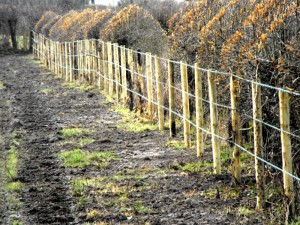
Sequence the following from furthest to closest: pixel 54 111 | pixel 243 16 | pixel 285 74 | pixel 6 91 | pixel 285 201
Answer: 1. pixel 6 91
2. pixel 54 111
3. pixel 243 16
4. pixel 285 74
5. pixel 285 201

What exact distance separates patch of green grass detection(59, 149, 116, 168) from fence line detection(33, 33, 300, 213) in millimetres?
1612

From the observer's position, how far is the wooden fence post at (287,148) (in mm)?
8039

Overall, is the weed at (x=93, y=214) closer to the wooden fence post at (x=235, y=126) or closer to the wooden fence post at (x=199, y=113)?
the wooden fence post at (x=235, y=126)

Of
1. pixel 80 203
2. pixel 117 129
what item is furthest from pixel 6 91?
pixel 80 203

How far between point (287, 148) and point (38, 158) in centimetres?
594

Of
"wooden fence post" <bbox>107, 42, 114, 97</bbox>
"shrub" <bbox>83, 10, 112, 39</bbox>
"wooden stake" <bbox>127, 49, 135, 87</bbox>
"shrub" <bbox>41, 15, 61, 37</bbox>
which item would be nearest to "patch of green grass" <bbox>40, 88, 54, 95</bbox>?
"shrub" <bbox>83, 10, 112, 39</bbox>

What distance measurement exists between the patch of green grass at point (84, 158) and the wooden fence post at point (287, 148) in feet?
14.9

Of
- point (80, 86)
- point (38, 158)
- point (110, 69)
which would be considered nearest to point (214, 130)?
point (38, 158)

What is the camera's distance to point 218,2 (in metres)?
15.1

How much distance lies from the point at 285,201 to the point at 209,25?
5.79 metres

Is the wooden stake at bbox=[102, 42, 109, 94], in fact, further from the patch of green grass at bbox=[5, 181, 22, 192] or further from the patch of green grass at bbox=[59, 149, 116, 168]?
the patch of green grass at bbox=[5, 181, 22, 192]

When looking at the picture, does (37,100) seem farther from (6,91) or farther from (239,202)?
(239,202)

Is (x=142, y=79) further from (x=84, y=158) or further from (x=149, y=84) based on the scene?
(x=84, y=158)

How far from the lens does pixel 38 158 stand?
42.0ft
